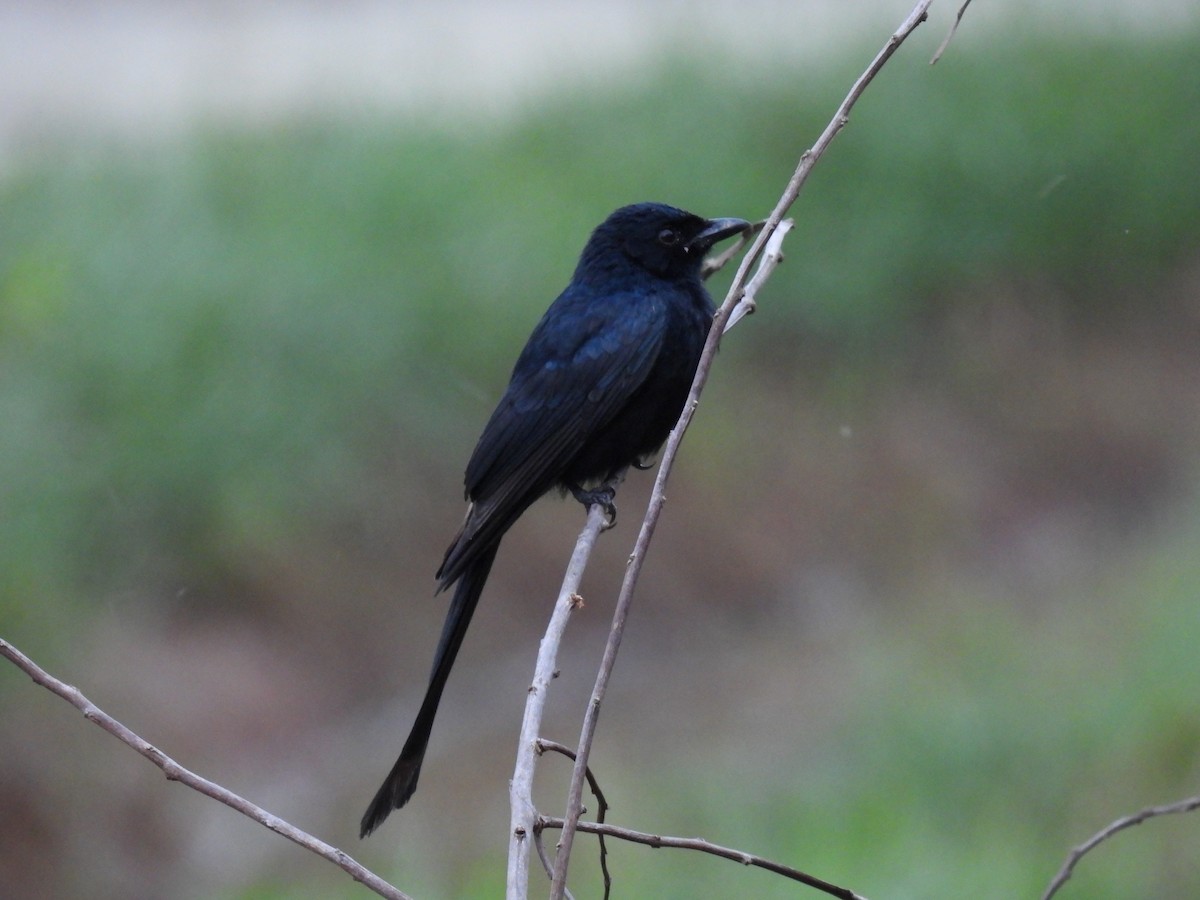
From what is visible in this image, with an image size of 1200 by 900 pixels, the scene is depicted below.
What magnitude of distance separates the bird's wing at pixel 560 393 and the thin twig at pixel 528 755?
3.02 feet

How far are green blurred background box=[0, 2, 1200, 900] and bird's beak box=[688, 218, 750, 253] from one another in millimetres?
1858

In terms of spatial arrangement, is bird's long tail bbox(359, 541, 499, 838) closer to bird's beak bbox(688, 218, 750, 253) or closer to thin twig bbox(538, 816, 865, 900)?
thin twig bbox(538, 816, 865, 900)

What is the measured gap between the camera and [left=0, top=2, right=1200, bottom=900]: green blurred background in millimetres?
4590

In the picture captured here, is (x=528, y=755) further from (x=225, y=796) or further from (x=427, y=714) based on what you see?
(x=427, y=714)

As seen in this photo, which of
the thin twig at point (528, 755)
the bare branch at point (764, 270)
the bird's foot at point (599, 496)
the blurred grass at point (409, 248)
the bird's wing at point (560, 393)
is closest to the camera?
the thin twig at point (528, 755)

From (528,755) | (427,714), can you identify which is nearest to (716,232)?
(427,714)

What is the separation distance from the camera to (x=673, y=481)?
19.5ft

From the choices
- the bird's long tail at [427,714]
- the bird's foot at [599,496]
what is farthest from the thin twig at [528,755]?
the bird's foot at [599,496]

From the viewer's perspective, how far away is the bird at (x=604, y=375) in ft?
10.3

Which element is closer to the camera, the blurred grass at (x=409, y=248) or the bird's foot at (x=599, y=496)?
the bird's foot at (x=599, y=496)

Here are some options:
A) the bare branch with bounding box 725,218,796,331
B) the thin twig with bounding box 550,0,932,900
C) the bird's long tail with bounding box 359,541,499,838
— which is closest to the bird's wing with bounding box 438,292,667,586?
the bird's long tail with bounding box 359,541,499,838

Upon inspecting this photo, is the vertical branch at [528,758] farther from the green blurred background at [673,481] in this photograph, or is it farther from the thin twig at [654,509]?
the green blurred background at [673,481]

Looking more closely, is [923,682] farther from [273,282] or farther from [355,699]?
[273,282]

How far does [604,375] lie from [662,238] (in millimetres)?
424
